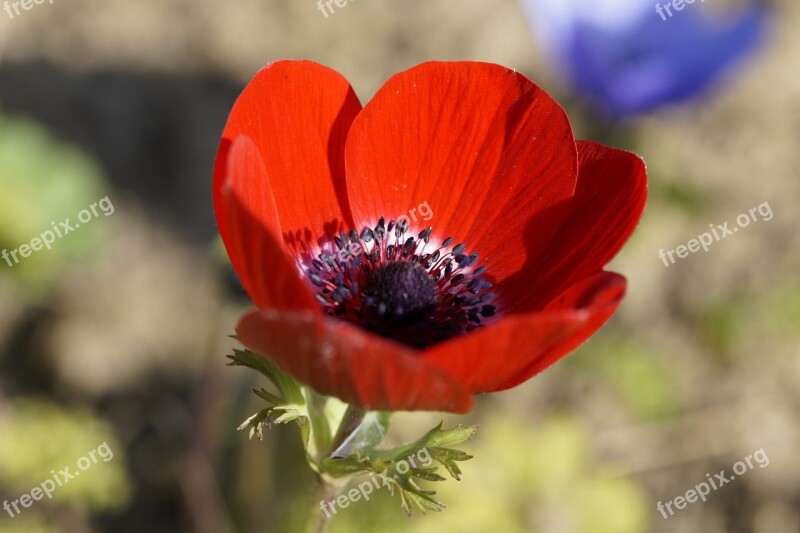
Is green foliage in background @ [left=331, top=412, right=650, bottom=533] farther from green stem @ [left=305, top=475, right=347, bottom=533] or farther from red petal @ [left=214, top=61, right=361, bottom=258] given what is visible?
red petal @ [left=214, top=61, right=361, bottom=258]

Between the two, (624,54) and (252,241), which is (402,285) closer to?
(252,241)

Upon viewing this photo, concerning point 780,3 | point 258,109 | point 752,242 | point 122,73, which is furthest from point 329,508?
point 780,3

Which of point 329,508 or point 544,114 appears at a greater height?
point 544,114

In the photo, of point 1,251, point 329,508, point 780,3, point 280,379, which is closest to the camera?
point 280,379

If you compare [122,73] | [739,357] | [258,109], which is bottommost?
[739,357]

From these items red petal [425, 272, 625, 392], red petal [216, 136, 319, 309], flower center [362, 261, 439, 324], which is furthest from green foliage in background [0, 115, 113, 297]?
red petal [425, 272, 625, 392]

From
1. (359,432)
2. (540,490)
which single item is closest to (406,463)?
(359,432)

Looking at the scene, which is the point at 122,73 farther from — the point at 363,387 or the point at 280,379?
the point at 363,387
